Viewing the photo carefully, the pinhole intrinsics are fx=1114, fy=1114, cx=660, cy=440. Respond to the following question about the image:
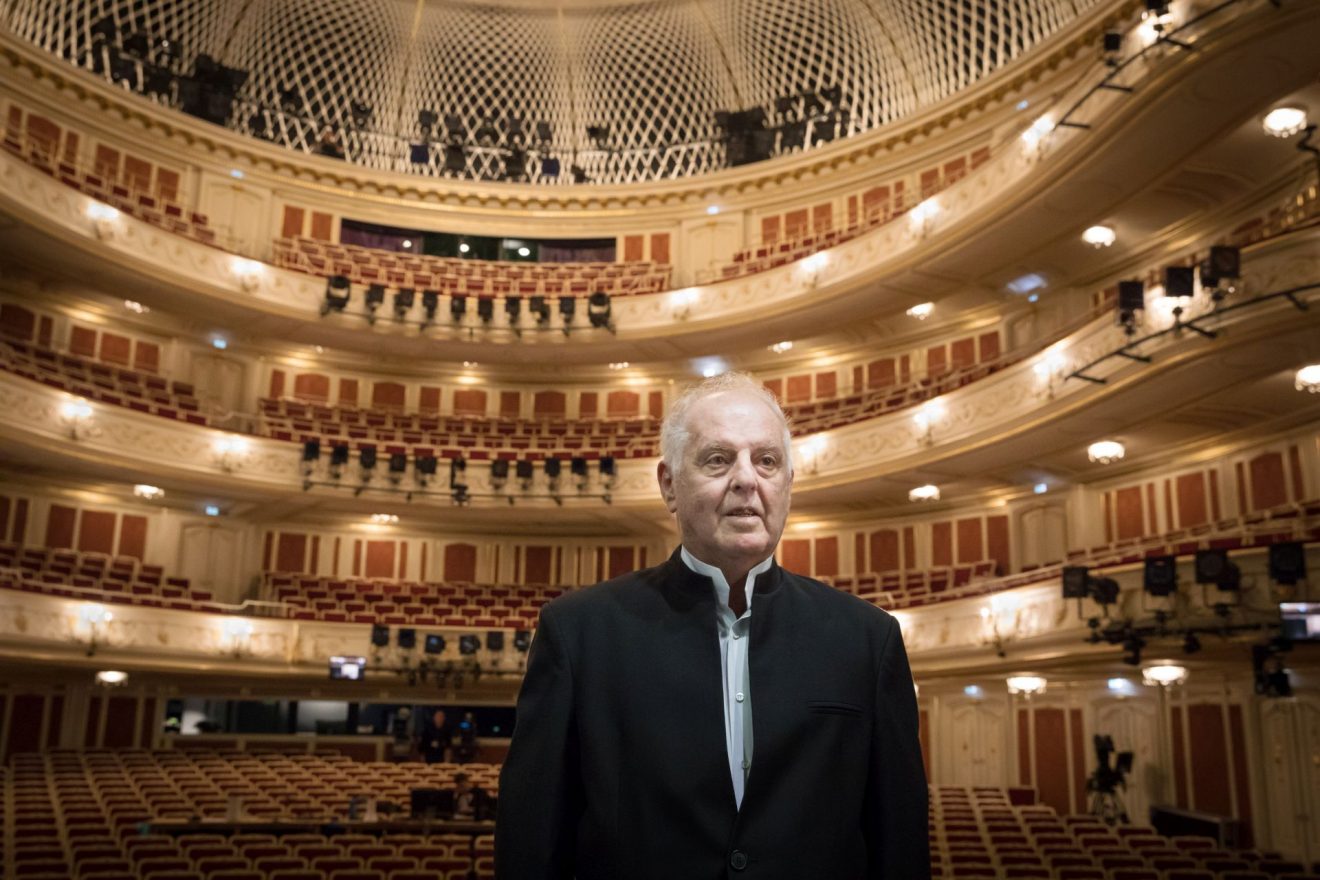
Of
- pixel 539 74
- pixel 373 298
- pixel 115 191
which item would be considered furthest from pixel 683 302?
pixel 115 191

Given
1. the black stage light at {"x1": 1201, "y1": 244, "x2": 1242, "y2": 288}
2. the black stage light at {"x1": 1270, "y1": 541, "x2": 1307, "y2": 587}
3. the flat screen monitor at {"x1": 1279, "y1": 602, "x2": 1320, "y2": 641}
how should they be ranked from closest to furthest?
1. the flat screen monitor at {"x1": 1279, "y1": 602, "x2": 1320, "y2": 641}
2. the black stage light at {"x1": 1270, "y1": 541, "x2": 1307, "y2": 587}
3. the black stage light at {"x1": 1201, "y1": 244, "x2": 1242, "y2": 288}

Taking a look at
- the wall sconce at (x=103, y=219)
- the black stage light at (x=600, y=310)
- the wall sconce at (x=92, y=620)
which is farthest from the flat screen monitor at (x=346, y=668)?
the wall sconce at (x=103, y=219)

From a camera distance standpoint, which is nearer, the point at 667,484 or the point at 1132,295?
the point at 667,484

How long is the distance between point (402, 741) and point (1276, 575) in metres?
17.1

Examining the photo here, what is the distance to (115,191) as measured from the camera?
22.4 m

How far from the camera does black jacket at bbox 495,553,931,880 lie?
70.4 inches

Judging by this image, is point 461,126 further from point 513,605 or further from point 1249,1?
point 1249,1

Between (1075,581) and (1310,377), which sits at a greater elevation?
(1310,377)

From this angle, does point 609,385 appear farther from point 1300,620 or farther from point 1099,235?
point 1300,620

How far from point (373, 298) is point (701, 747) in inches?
881

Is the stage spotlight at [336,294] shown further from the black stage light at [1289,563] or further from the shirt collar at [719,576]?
the shirt collar at [719,576]

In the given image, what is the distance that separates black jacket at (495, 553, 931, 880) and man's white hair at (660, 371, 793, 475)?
0.19 meters

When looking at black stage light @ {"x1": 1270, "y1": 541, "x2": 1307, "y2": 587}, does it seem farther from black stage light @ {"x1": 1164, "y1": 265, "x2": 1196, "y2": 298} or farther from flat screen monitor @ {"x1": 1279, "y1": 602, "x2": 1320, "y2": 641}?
black stage light @ {"x1": 1164, "y1": 265, "x2": 1196, "y2": 298}

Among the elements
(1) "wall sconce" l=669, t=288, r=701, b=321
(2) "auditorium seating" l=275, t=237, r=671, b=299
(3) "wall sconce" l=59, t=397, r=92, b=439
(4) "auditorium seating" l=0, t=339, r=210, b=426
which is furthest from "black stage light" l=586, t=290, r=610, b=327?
(3) "wall sconce" l=59, t=397, r=92, b=439
